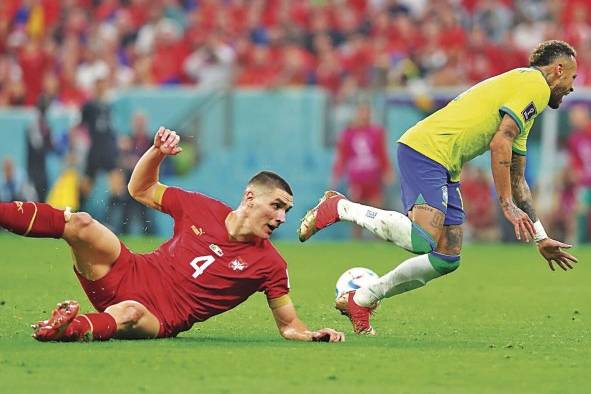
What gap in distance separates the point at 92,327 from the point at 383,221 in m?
2.11

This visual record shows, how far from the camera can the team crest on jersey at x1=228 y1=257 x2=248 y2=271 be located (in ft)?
28.6

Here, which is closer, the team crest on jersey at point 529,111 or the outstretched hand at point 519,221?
the outstretched hand at point 519,221

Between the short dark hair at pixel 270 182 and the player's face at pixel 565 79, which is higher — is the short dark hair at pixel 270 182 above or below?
below

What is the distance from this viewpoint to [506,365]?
26.1ft

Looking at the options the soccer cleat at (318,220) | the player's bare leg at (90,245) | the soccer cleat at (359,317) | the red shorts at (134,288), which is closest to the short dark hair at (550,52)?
the soccer cleat at (318,220)

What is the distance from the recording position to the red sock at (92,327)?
322 inches

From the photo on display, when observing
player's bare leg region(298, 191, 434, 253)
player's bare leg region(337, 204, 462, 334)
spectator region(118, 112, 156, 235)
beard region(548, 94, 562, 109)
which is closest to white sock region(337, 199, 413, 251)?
player's bare leg region(298, 191, 434, 253)

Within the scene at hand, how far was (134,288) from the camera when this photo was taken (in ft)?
28.2

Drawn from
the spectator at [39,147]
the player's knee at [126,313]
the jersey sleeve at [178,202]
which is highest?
the jersey sleeve at [178,202]

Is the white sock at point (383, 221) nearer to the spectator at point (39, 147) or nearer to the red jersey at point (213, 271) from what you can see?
the red jersey at point (213, 271)

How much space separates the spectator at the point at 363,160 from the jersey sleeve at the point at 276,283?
13.9m

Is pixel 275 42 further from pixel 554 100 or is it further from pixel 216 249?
pixel 216 249

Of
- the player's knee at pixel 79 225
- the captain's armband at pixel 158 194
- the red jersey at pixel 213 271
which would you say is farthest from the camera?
the captain's armband at pixel 158 194

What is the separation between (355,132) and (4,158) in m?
6.30
